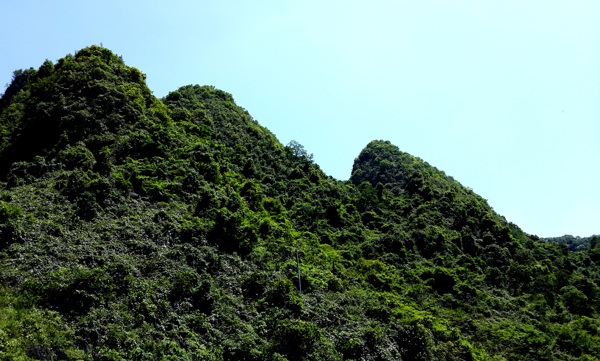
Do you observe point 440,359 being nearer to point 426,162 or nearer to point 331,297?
point 331,297

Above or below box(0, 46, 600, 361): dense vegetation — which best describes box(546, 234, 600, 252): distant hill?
above

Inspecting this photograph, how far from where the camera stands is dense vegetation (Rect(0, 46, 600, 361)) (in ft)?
75.2

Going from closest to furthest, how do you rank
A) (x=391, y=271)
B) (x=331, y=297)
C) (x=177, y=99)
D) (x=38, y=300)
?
Answer: 1. (x=38, y=300)
2. (x=331, y=297)
3. (x=391, y=271)
4. (x=177, y=99)

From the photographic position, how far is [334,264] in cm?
4316

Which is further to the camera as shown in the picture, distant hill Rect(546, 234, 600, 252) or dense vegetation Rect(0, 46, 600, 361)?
distant hill Rect(546, 234, 600, 252)

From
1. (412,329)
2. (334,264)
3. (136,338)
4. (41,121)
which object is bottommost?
(136,338)

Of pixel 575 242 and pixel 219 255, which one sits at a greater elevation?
pixel 575 242

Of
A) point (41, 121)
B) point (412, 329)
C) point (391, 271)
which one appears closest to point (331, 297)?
point (412, 329)

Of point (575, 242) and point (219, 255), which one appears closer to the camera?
point (219, 255)

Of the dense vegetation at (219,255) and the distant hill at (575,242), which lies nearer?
the dense vegetation at (219,255)

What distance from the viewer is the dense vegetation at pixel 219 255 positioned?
2291cm

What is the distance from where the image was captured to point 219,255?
33125mm

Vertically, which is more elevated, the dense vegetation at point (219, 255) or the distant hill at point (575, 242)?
the distant hill at point (575, 242)

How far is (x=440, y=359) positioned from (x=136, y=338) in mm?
21030
